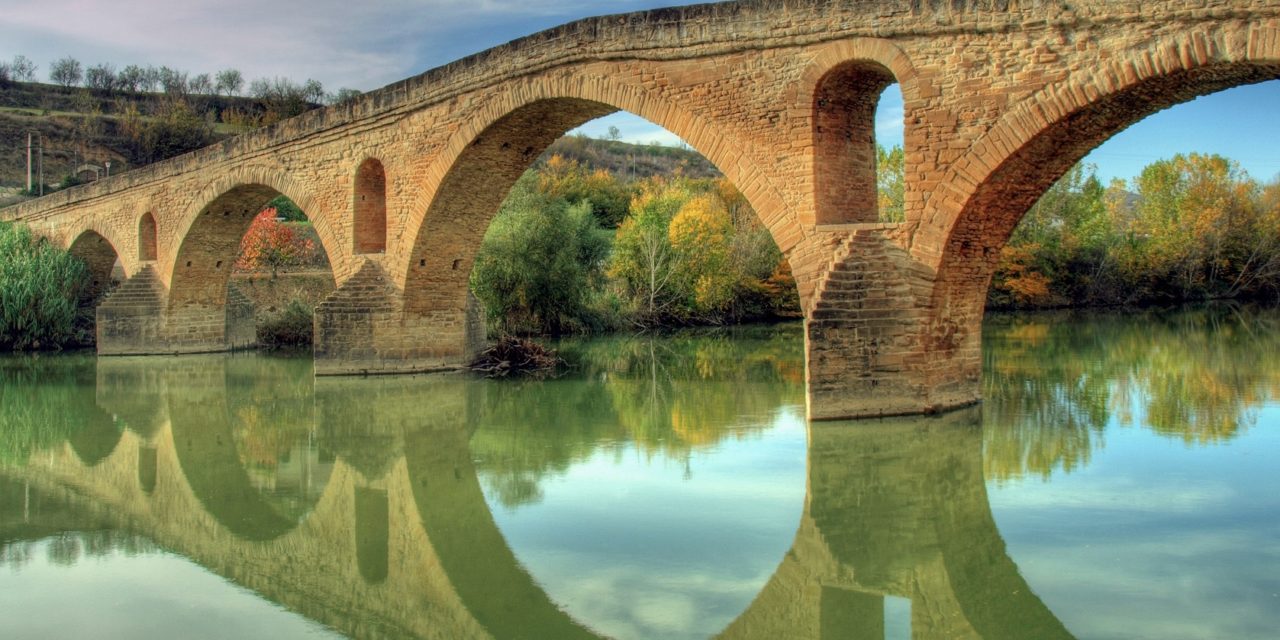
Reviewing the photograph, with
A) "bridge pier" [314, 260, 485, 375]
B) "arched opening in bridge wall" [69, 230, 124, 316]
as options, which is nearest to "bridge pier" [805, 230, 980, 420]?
"bridge pier" [314, 260, 485, 375]

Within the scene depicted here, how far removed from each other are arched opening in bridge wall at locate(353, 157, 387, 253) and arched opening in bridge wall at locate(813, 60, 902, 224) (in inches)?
305

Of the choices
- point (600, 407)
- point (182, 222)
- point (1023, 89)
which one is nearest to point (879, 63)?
point (1023, 89)

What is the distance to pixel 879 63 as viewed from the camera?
9.31 m

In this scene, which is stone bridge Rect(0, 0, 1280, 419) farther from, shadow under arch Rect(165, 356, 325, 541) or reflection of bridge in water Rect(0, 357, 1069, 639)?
shadow under arch Rect(165, 356, 325, 541)

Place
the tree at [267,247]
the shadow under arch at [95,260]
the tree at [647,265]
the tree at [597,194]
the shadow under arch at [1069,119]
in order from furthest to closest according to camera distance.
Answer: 1. the tree at [597,194]
2. the tree at [267,247]
3. the tree at [647,265]
4. the shadow under arch at [95,260]
5. the shadow under arch at [1069,119]

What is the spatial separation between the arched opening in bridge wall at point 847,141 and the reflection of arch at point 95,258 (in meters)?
18.7

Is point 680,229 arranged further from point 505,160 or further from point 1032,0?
point 1032,0

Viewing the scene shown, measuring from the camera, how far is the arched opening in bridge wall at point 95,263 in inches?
907

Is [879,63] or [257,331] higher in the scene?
[879,63]

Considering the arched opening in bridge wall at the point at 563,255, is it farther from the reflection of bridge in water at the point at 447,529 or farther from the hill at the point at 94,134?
the hill at the point at 94,134

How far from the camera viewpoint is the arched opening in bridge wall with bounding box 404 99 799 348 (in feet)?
47.0

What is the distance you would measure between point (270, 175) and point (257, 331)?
18.6 feet

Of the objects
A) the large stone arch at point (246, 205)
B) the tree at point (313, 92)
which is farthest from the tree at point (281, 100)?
the large stone arch at point (246, 205)

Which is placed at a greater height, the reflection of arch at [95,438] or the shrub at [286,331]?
the shrub at [286,331]
